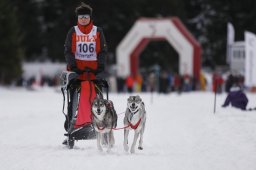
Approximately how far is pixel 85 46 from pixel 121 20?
144 ft

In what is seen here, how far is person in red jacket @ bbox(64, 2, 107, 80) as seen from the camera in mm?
9023

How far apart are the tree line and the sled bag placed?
3665cm

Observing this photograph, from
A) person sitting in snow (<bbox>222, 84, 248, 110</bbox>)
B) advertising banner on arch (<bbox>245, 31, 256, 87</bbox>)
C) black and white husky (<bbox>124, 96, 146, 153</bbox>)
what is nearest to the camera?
black and white husky (<bbox>124, 96, 146, 153</bbox>)

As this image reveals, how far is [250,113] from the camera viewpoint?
45.6 feet

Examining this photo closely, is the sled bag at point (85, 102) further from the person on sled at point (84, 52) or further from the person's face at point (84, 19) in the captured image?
the person's face at point (84, 19)

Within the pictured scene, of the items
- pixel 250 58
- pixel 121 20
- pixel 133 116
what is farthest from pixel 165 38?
pixel 133 116

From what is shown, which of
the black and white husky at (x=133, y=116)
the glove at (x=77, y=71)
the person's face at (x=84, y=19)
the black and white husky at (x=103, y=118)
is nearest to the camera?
the black and white husky at (x=103, y=118)

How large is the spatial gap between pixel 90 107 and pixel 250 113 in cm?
620

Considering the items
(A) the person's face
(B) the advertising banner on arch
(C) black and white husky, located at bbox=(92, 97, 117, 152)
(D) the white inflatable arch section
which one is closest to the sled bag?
(C) black and white husky, located at bbox=(92, 97, 117, 152)

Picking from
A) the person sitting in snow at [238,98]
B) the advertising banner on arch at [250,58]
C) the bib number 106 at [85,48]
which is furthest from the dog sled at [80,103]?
the advertising banner on arch at [250,58]

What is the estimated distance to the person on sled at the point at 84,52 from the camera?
9.02 m

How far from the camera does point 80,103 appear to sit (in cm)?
902

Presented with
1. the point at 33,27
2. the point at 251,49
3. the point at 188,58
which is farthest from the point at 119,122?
the point at 33,27

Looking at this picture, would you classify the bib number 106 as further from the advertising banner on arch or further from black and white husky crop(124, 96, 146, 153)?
the advertising banner on arch
